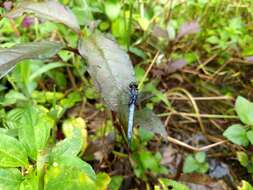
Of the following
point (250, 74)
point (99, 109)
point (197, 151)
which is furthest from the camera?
point (250, 74)

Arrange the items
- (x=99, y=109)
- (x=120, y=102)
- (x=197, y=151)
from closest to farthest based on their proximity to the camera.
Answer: (x=120, y=102) → (x=197, y=151) → (x=99, y=109)

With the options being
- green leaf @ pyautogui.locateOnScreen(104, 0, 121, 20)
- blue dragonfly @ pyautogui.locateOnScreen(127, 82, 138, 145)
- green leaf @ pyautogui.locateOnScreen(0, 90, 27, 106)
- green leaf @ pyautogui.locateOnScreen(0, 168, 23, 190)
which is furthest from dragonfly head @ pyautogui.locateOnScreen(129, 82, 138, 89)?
green leaf @ pyautogui.locateOnScreen(104, 0, 121, 20)

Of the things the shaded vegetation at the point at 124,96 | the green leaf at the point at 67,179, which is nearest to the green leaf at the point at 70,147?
the shaded vegetation at the point at 124,96

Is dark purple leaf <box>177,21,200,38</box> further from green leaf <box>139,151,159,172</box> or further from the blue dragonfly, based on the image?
the blue dragonfly

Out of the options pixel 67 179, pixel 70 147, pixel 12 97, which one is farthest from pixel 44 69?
pixel 67 179

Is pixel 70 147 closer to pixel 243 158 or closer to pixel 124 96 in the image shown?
pixel 124 96

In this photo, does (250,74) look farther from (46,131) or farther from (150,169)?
(46,131)

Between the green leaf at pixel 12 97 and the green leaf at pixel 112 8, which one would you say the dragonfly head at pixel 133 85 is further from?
the green leaf at pixel 112 8

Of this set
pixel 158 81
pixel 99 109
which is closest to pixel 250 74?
pixel 158 81
